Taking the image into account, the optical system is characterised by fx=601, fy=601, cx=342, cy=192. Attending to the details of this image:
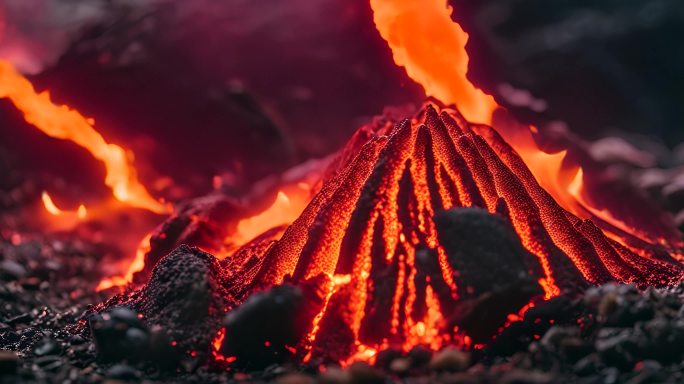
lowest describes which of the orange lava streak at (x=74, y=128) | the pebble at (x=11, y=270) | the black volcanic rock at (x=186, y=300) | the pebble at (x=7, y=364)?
the pebble at (x=7, y=364)

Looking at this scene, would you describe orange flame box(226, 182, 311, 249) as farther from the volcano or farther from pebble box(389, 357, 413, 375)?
pebble box(389, 357, 413, 375)

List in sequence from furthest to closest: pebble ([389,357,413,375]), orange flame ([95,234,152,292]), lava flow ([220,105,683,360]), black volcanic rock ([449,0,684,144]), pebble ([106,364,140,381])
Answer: black volcanic rock ([449,0,684,144]) → orange flame ([95,234,152,292]) → lava flow ([220,105,683,360]) → pebble ([106,364,140,381]) → pebble ([389,357,413,375])

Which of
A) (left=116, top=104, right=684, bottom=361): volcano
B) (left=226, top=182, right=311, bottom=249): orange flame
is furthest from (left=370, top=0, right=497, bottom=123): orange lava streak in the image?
(left=226, top=182, right=311, bottom=249): orange flame

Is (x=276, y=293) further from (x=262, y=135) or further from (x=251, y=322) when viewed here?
(x=262, y=135)

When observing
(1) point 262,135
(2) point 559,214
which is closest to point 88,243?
(1) point 262,135

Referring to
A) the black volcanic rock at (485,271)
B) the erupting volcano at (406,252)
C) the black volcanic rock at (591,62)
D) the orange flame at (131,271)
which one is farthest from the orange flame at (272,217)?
the black volcanic rock at (591,62)

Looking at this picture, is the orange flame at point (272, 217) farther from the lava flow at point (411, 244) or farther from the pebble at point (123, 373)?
the pebble at point (123, 373)
